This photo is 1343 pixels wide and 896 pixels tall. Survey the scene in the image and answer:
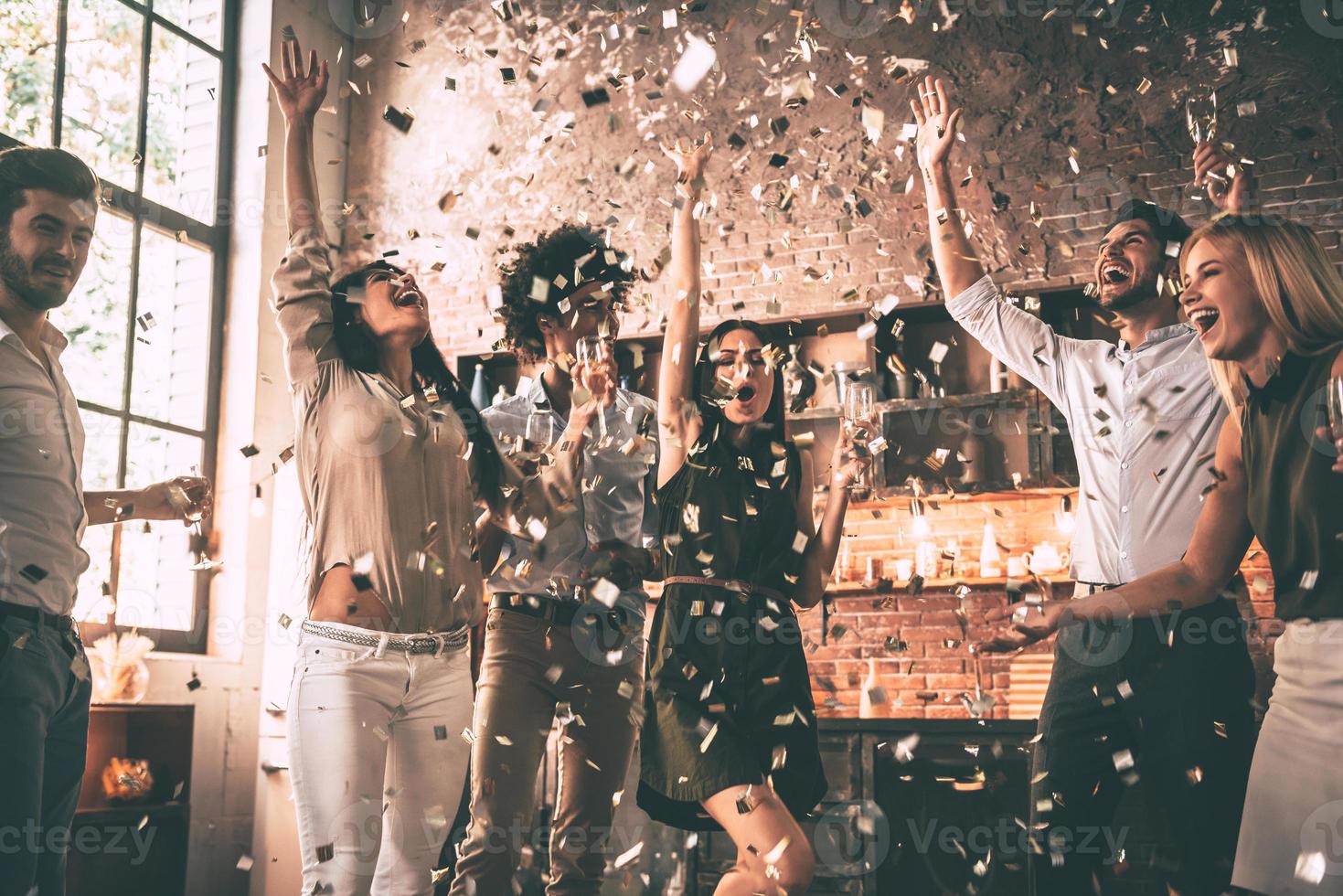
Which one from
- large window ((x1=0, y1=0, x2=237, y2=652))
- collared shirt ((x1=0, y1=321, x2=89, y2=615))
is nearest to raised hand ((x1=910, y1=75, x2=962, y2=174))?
collared shirt ((x1=0, y1=321, x2=89, y2=615))

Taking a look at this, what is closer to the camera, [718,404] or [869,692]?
[718,404]

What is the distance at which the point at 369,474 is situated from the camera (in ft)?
7.14

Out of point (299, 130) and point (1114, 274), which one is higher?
point (299, 130)

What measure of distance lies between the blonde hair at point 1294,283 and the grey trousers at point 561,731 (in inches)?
56.2

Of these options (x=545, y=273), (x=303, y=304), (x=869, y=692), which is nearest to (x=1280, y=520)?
(x=303, y=304)

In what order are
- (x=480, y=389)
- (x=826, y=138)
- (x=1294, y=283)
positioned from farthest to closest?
1. (x=480, y=389)
2. (x=826, y=138)
3. (x=1294, y=283)

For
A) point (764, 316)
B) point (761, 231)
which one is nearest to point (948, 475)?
point (764, 316)

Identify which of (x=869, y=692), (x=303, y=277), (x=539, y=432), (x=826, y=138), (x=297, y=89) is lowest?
(x=869, y=692)

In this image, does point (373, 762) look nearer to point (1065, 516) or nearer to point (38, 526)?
point (38, 526)

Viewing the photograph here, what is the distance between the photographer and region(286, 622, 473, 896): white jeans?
200 cm

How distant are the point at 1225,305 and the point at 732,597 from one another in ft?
3.33

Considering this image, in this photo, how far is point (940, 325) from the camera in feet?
17.6

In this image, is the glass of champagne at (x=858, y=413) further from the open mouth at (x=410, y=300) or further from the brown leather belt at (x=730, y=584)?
the open mouth at (x=410, y=300)

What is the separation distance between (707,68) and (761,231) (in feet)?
3.13
